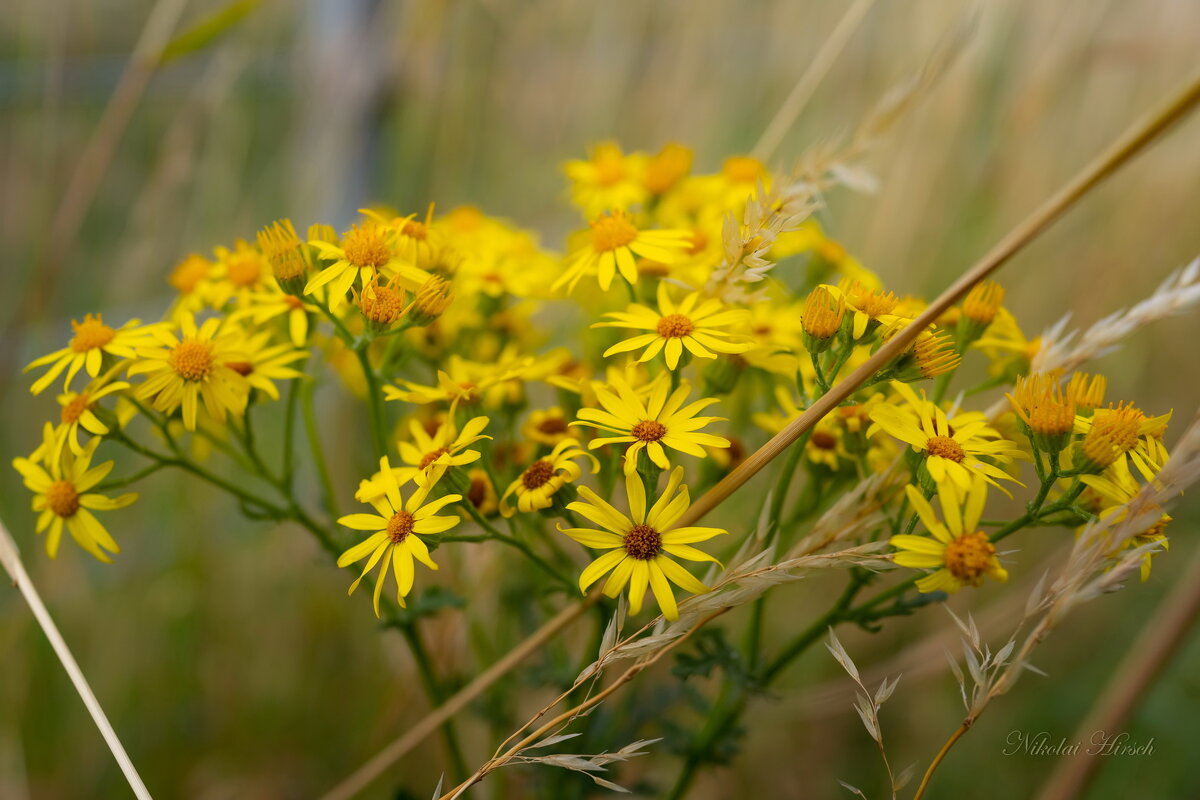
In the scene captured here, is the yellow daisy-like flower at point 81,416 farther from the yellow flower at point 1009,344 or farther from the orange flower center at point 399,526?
the yellow flower at point 1009,344

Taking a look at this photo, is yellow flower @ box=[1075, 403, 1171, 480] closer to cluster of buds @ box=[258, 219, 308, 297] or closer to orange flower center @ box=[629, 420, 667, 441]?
orange flower center @ box=[629, 420, 667, 441]

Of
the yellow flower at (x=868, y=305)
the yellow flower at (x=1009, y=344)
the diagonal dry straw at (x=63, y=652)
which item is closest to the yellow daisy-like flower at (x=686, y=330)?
the yellow flower at (x=868, y=305)

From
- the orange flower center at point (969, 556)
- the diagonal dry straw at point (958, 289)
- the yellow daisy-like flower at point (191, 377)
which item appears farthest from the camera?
the yellow daisy-like flower at point (191, 377)

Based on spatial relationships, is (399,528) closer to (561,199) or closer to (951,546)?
(951,546)

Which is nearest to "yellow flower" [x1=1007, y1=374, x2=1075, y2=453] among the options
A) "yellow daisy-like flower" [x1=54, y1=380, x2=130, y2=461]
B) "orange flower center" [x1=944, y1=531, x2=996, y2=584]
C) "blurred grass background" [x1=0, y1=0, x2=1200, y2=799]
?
"orange flower center" [x1=944, y1=531, x2=996, y2=584]

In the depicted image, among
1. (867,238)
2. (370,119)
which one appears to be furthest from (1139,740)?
(370,119)
